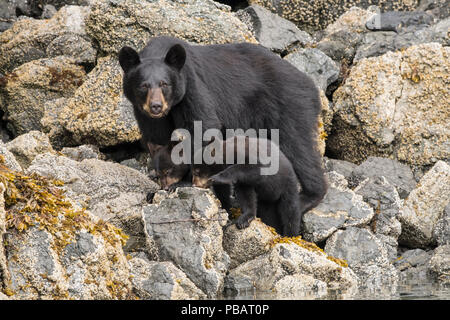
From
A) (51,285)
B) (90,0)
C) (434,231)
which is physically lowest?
(434,231)

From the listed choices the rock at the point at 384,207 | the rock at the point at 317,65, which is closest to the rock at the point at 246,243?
the rock at the point at 384,207

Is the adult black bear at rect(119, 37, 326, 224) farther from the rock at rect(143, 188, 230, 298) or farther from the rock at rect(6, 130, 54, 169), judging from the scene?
the rock at rect(6, 130, 54, 169)

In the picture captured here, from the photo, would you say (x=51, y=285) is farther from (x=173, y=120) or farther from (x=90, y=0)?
(x=90, y=0)

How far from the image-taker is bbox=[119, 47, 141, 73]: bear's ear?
7.41 meters

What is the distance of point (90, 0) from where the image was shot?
42.5ft

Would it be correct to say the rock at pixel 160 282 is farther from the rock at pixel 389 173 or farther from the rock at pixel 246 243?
the rock at pixel 389 173

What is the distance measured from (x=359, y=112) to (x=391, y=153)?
69 cm

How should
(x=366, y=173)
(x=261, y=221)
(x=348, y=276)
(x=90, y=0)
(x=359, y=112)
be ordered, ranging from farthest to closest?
(x=90, y=0), (x=359, y=112), (x=366, y=173), (x=261, y=221), (x=348, y=276)

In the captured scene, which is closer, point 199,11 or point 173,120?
point 173,120

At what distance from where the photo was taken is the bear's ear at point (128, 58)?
741 cm

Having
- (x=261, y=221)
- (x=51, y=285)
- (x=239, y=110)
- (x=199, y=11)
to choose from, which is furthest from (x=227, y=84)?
(x=51, y=285)

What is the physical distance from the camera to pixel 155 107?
24.0 feet

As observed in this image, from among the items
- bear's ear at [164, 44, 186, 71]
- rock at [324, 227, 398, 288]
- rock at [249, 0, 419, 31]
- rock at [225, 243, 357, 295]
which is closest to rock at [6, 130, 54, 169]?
bear's ear at [164, 44, 186, 71]

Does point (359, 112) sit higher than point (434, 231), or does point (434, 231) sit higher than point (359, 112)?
point (359, 112)
